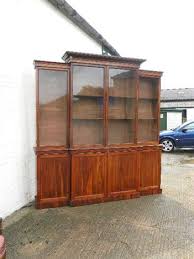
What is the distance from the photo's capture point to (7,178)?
4508 millimetres

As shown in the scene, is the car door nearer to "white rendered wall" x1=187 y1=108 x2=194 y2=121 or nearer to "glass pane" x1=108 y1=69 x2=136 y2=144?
"glass pane" x1=108 y1=69 x2=136 y2=144

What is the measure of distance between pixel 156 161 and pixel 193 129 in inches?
244

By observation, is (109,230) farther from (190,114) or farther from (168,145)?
A: (190,114)

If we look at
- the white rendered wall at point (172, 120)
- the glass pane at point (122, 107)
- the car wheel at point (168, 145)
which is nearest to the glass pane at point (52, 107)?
the glass pane at point (122, 107)

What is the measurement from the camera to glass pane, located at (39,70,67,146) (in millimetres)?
4871

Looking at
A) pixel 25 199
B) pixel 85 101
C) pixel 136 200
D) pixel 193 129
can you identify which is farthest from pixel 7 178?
pixel 193 129

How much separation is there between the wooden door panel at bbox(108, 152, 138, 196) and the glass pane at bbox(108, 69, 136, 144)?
0.94 feet

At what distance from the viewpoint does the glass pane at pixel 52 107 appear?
16.0 ft

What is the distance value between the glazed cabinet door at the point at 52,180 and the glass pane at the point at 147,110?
1.61m

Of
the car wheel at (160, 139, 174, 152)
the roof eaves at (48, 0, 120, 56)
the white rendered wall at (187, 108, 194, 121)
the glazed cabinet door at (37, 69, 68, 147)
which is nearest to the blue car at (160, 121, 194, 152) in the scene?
the car wheel at (160, 139, 174, 152)

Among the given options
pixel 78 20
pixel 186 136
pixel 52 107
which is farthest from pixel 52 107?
pixel 186 136

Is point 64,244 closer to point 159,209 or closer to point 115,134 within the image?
point 159,209

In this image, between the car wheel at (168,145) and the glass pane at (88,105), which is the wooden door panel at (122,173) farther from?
the car wheel at (168,145)

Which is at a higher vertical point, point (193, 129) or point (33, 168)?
point (193, 129)
